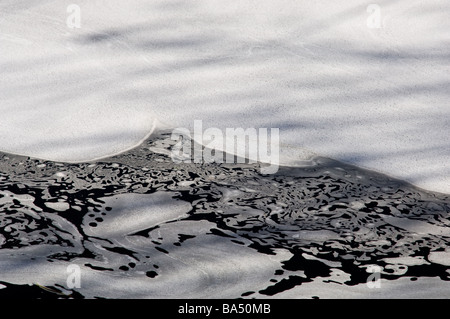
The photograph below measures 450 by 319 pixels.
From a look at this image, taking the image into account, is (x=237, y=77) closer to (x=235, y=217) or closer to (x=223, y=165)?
(x=223, y=165)

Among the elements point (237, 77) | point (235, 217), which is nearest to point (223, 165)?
point (235, 217)

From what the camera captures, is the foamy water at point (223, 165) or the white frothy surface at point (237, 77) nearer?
the foamy water at point (223, 165)

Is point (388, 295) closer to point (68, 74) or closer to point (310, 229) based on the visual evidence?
point (310, 229)

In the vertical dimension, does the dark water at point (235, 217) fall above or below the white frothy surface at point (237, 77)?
below

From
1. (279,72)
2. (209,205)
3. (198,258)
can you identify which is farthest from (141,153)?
(279,72)
